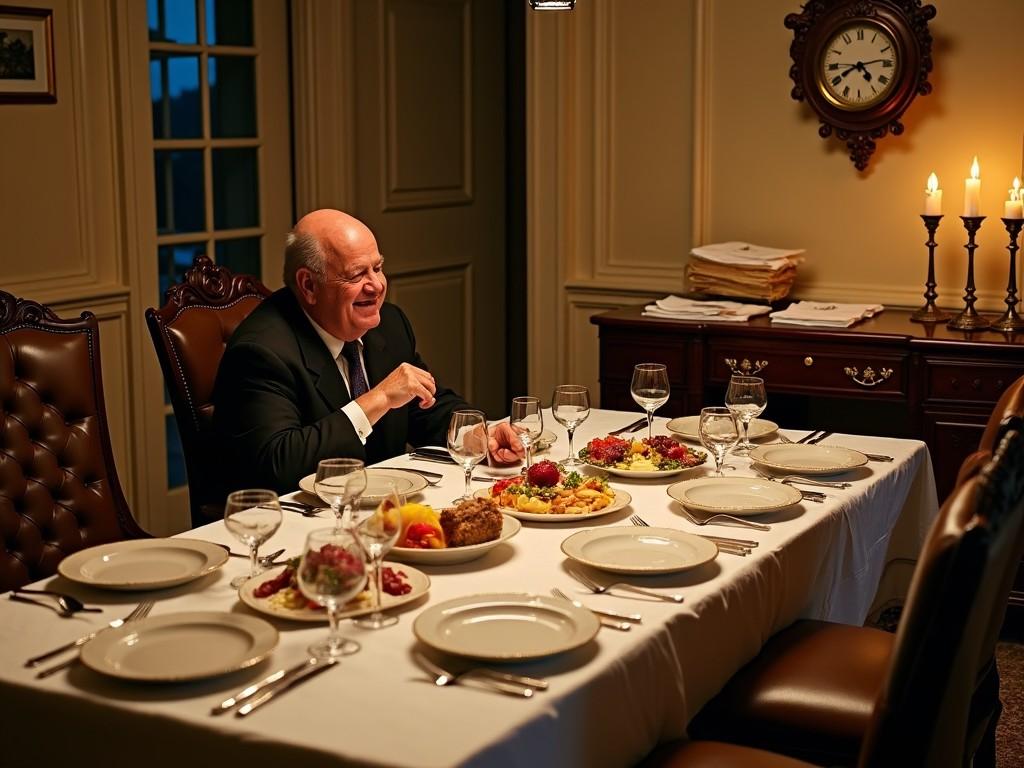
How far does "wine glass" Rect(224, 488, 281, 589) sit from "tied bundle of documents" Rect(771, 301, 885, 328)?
7.72 ft

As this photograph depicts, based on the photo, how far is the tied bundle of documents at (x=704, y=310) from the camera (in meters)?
4.05

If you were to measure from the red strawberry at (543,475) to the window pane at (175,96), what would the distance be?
2.43m

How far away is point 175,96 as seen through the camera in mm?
4383

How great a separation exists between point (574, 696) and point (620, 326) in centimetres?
262

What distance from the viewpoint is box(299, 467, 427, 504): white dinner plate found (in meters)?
2.45

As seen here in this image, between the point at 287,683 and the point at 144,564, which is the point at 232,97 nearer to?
the point at 144,564

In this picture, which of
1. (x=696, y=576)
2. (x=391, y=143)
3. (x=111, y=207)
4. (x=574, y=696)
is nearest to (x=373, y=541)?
(x=574, y=696)

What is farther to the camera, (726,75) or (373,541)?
(726,75)

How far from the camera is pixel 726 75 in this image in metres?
4.43

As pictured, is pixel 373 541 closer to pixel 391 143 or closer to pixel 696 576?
pixel 696 576

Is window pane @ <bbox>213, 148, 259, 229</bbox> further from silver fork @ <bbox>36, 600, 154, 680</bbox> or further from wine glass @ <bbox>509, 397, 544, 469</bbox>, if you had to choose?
silver fork @ <bbox>36, 600, 154, 680</bbox>

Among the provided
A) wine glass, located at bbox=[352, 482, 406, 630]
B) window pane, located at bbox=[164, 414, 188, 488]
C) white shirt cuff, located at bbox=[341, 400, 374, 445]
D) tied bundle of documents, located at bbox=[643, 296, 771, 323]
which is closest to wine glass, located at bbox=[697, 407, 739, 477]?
white shirt cuff, located at bbox=[341, 400, 374, 445]

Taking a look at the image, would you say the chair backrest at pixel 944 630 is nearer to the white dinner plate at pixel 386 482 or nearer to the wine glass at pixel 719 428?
the wine glass at pixel 719 428

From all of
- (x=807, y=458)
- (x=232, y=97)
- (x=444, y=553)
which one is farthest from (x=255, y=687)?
(x=232, y=97)
